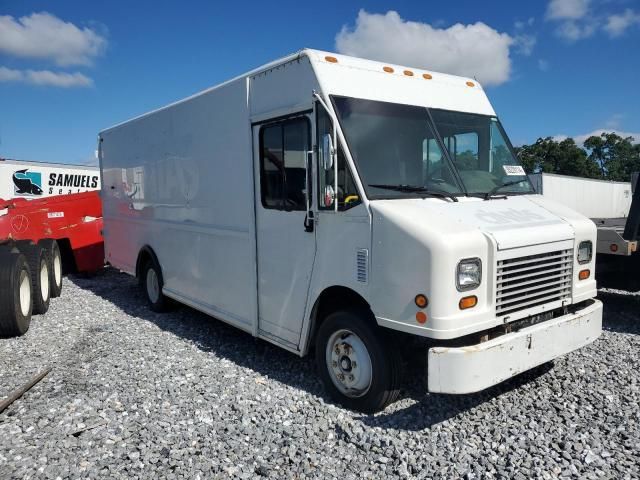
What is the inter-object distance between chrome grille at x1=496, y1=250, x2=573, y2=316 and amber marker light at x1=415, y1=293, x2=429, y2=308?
0.61m

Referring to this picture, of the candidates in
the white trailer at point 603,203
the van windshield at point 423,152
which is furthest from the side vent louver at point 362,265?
the white trailer at point 603,203

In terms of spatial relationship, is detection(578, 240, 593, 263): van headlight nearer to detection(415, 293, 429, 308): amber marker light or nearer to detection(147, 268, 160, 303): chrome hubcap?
detection(415, 293, 429, 308): amber marker light

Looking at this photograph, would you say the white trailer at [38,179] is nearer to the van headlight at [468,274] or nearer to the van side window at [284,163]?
the van side window at [284,163]

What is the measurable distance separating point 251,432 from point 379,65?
3259mm

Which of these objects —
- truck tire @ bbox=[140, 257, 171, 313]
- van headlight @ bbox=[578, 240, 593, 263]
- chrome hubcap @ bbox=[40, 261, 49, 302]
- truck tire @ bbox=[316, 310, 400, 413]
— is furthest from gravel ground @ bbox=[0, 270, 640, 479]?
chrome hubcap @ bbox=[40, 261, 49, 302]

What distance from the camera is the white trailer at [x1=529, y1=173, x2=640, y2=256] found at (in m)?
6.60

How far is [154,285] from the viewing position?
7836 mm

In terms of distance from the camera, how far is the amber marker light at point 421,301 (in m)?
3.53

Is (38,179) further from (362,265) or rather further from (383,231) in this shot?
(383,231)

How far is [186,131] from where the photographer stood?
20.9ft

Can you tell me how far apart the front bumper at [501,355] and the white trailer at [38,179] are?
15.7m

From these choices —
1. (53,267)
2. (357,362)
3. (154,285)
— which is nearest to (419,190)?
(357,362)

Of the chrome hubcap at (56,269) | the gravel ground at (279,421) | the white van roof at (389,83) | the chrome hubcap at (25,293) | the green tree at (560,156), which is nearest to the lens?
the gravel ground at (279,421)

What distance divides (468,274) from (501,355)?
0.65 meters
